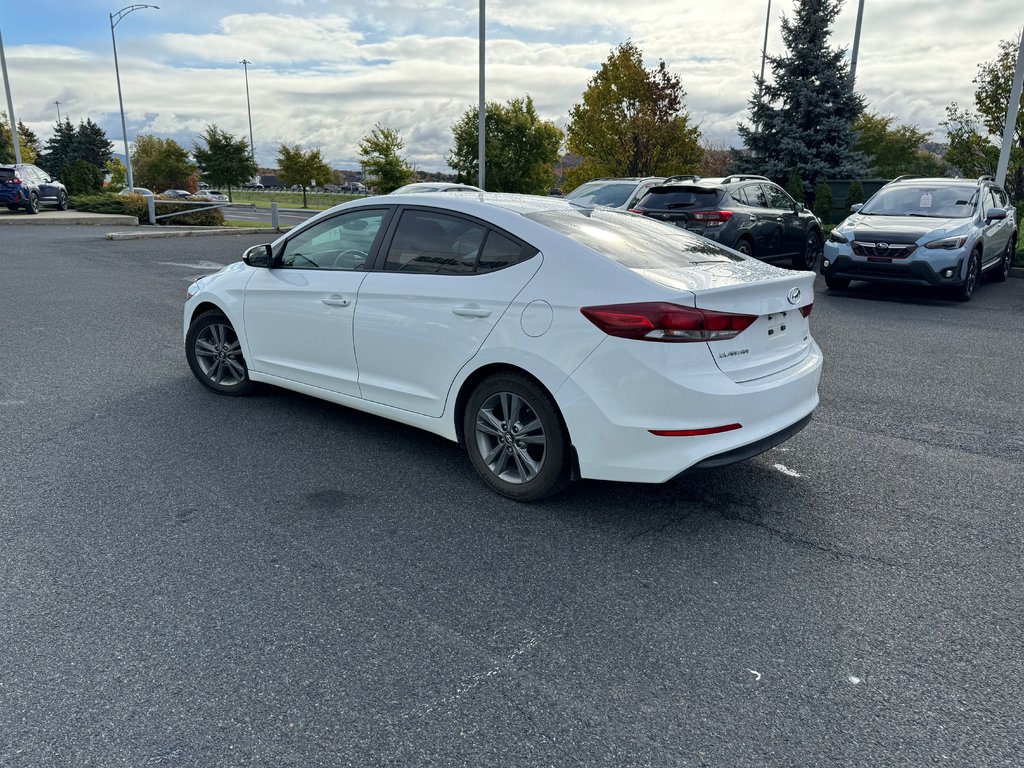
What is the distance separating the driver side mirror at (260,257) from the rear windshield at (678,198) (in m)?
8.24

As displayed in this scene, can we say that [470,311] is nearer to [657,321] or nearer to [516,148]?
[657,321]

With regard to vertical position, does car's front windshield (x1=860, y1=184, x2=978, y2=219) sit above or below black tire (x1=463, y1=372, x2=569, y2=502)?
above

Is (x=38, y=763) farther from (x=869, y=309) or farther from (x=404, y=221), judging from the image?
(x=869, y=309)

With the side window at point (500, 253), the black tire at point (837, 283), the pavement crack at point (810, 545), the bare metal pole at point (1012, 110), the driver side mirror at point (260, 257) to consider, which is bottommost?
the pavement crack at point (810, 545)

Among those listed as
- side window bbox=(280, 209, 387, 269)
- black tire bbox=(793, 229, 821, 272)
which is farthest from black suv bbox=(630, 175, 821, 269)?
side window bbox=(280, 209, 387, 269)

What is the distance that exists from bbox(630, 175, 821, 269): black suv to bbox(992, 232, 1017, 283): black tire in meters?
3.42

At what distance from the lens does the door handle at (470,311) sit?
414 centimetres

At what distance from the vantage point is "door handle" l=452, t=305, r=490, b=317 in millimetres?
4138

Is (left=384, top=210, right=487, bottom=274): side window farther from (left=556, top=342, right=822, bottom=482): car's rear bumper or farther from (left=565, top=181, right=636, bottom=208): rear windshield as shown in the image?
(left=565, top=181, right=636, bottom=208): rear windshield

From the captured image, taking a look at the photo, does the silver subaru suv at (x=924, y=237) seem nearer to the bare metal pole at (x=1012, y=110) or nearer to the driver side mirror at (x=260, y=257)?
the bare metal pole at (x=1012, y=110)

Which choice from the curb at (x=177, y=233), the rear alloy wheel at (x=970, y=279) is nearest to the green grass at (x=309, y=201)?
the curb at (x=177, y=233)

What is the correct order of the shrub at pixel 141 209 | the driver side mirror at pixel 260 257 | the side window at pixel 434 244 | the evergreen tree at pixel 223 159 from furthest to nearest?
the evergreen tree at pixel 223 159, the shrub at pixel 141 209, the driver side mirror at pixel 260 257, the side window at pixel 434 244

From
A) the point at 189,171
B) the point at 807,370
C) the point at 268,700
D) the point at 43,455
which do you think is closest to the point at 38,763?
the point at 268,700

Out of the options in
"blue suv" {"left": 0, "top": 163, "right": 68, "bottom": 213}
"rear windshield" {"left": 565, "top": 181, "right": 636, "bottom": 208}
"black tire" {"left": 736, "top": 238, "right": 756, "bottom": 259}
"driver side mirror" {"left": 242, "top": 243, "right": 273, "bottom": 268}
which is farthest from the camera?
"blue suv" {"left": 0, "top": 163, "right": 68, "bottom": 213}
